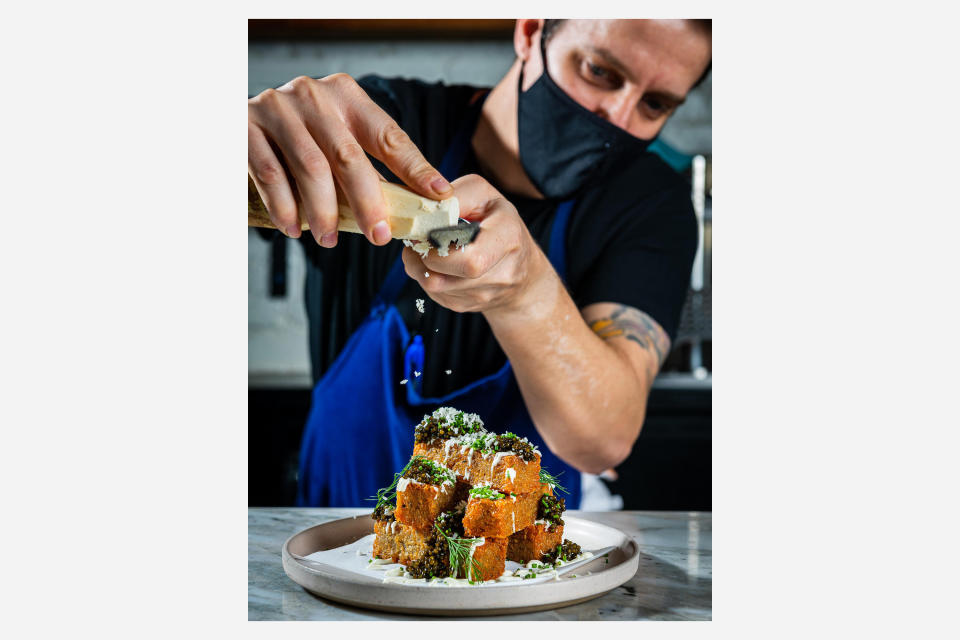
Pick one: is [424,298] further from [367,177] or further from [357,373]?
[367,177]

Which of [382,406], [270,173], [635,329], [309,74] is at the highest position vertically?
[309,74]

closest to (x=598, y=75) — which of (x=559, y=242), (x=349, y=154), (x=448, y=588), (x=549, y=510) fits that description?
Answer: (x=559, y=242)

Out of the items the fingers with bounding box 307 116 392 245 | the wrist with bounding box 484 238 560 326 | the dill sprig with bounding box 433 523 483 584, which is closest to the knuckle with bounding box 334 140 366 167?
the fingers with bounding box 307 116 392 245

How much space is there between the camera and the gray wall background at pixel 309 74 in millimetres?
2369

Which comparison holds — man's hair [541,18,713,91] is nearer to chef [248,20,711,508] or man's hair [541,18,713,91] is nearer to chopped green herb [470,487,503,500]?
chef [248,20,711,508]

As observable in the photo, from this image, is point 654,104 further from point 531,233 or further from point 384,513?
point 384,513

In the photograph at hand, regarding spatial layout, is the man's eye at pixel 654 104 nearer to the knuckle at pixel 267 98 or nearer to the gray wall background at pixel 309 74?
the gray wall background at pixel 309 74

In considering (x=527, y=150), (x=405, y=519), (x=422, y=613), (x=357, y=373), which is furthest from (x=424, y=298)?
(x=422, y=613)

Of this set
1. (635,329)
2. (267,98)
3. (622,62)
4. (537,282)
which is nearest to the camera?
(267,98)

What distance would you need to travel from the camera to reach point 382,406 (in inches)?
98.4

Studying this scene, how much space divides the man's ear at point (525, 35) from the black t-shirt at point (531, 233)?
5.9 inches

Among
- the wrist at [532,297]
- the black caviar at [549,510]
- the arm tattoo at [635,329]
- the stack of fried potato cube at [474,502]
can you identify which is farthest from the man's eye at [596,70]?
the black caviar at [549,510]

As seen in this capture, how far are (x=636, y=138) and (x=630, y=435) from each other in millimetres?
784

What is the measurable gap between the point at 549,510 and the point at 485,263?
0.55 meters
